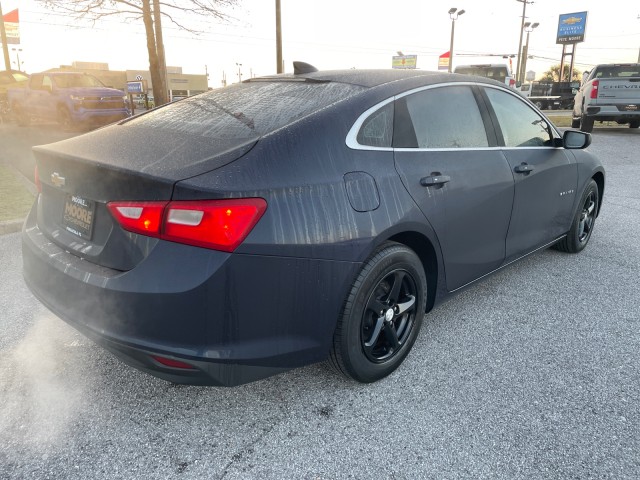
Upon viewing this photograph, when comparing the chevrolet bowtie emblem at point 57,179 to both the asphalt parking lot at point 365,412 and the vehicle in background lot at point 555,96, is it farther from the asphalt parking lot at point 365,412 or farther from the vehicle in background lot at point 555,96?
the vehicle in background lot at point 555,96

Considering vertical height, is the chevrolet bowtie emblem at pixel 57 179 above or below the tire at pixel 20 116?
above

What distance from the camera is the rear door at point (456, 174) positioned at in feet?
8.86

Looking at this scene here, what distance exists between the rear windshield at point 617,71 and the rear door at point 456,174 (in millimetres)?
14717

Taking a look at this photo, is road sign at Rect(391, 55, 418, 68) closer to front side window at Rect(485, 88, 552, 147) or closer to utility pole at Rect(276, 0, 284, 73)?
utility pole at Rect(276, 0, 284, 73)

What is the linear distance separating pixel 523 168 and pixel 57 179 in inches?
113

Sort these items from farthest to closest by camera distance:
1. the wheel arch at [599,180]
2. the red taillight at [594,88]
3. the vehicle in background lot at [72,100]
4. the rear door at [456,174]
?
the vehicle in background lot at [72,100] → the red taillight at [594,88] → the wheel arch at [599,180] → the rear door at [456,174]

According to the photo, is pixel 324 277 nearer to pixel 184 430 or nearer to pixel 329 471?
pixel 329 471

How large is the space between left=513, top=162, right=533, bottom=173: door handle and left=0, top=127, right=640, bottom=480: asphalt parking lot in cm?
100

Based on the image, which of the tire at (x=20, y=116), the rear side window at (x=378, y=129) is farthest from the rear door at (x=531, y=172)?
the tire at (x=20, y=116)

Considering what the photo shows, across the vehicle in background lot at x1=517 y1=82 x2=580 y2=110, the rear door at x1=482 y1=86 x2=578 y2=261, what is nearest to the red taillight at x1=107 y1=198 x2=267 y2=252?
the rear door at x1=482 y1=86 x2=578 y2=261

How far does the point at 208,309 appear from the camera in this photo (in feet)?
6.43

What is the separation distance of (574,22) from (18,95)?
6394cm

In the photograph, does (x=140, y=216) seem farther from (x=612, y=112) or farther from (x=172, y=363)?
(x=612, y=112)

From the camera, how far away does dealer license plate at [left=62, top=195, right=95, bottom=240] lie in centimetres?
226
